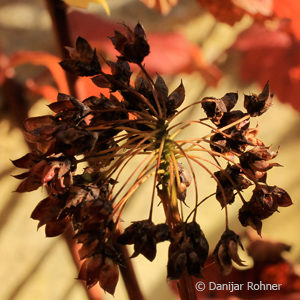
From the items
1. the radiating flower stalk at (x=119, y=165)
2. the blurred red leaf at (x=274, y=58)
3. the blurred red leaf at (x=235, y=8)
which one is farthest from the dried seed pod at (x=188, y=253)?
the blurred red leaf at (x=274, y=58)

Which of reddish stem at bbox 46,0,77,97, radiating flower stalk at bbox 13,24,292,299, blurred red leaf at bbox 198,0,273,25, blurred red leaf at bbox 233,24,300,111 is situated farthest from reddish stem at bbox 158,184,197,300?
blurred red leaf at bbox 233,24,300,111

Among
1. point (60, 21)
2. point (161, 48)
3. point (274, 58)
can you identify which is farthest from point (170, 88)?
point (60, 21)

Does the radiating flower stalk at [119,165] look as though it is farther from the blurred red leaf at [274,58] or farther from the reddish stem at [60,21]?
the blurred red leaf at [274,58]

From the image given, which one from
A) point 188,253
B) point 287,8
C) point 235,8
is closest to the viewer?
point 188,253

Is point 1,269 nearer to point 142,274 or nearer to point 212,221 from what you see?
point 142,274

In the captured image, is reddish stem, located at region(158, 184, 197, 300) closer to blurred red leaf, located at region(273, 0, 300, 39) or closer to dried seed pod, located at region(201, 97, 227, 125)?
dried seed pod, located at region(201, 97, 227, 125)

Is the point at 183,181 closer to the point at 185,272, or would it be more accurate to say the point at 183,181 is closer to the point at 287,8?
the point at 185,272
